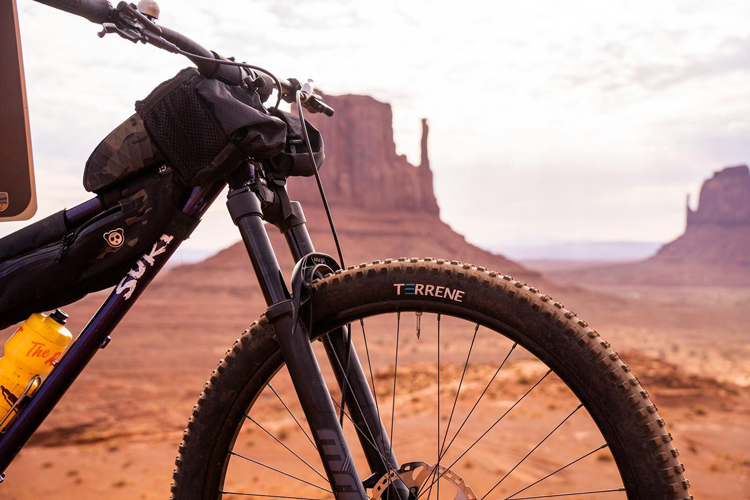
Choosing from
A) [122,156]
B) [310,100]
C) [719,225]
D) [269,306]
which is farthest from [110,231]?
[719,225]

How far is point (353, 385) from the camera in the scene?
61.9 inches

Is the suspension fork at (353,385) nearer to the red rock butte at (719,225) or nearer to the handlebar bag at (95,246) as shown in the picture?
the handlebar bag at (95,246)

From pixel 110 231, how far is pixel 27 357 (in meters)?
0.46

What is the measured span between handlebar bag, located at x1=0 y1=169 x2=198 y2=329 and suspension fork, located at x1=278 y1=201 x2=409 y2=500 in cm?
30

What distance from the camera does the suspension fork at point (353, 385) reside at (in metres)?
1.54

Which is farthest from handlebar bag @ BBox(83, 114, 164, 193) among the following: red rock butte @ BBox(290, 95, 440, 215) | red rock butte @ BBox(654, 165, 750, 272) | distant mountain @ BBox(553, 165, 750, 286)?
red rock butte @ BBox(654, 165, 750, 272)

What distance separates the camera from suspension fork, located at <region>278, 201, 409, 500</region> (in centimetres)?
154

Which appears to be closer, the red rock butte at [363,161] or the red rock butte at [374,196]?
the red rock butte at [374,196]

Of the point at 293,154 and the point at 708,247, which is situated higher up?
the point at 708,247

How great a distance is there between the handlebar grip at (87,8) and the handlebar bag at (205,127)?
23 cm

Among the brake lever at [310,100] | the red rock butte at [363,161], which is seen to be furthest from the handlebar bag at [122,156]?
the red rock butte at [363,161]

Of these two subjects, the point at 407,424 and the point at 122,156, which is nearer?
the point at 122,156

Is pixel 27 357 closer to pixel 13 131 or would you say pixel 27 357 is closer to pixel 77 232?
pixel 77 232

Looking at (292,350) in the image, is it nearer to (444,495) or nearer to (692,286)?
(444,495)
